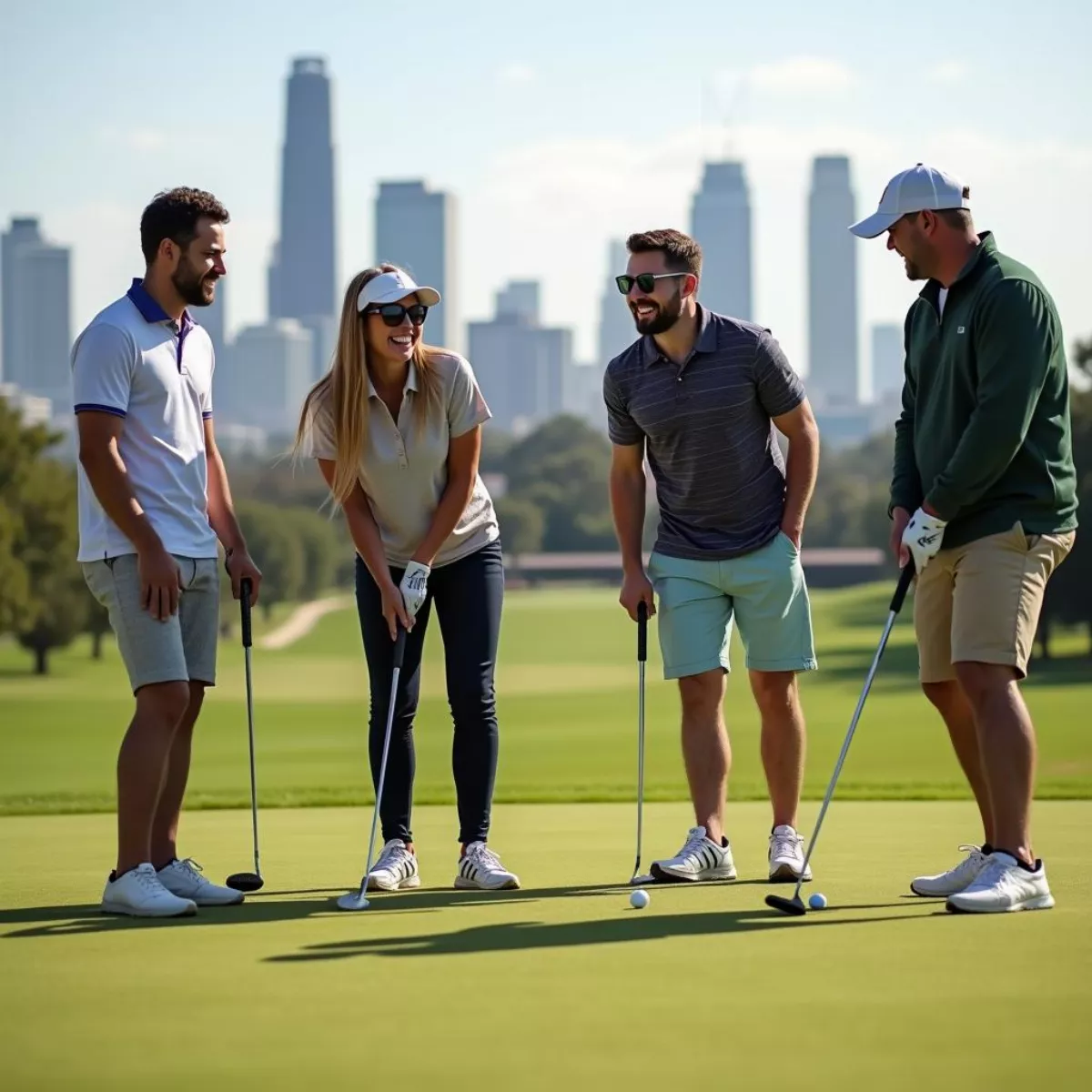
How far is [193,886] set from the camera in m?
5.54

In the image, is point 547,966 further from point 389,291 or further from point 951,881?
point 389,291

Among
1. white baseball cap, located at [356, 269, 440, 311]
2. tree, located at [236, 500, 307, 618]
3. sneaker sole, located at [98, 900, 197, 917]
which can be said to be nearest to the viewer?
sneaker sole, located at [98, 900, 197, 917]

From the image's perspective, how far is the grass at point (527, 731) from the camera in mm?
12578

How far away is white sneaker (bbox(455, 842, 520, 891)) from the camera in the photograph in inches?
224

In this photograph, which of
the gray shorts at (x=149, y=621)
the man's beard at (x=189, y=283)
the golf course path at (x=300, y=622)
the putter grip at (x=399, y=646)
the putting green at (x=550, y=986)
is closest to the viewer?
the putting green at (x=550, y=986)

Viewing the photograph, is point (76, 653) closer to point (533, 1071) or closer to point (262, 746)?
point (262, 746)

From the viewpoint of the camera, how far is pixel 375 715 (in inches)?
243

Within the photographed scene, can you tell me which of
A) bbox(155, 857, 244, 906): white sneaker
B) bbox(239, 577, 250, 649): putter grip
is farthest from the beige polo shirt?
bbox(155, 857, 244, 906): white sneaker

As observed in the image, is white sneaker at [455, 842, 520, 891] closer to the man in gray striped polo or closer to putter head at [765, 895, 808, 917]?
the man in gray striped polo

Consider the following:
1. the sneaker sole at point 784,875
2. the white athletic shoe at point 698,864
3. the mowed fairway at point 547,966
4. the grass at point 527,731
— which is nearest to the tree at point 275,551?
the grass at point 527,731

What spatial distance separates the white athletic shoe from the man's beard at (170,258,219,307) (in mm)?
2146

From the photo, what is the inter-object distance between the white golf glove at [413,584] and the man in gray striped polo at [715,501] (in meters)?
0.65

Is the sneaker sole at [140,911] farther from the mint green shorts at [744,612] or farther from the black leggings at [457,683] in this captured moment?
the mint green shorts at [744,612]

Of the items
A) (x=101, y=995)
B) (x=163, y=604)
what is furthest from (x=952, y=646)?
(x=101, y=995)
